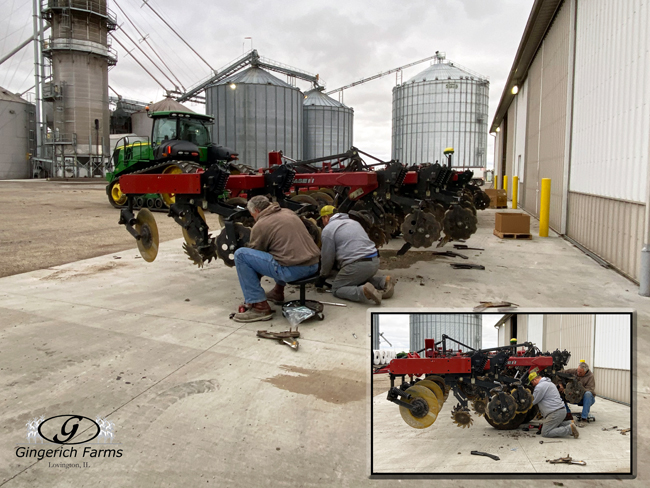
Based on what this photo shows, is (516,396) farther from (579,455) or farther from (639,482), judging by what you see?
(639,482)

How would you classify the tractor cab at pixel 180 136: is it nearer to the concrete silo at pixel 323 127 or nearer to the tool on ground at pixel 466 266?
the tool on ground at pixel 466 266

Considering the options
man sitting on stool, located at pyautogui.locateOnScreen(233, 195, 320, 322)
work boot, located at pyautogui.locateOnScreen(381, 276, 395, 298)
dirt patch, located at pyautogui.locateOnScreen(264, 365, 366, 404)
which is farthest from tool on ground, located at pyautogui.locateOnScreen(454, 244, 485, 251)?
dirt patch, located at pyautogui.locateOnScreen(264, 365, 366, 404)

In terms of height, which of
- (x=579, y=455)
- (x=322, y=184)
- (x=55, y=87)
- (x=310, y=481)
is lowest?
(x=310, y=481)

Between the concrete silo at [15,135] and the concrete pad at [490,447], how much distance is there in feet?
165

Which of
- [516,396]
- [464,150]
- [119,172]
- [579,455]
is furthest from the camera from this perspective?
[464,150]

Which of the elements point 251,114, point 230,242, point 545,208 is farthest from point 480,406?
point 251,114

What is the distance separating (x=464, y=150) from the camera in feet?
97.6

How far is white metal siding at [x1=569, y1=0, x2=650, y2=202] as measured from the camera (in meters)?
6.18

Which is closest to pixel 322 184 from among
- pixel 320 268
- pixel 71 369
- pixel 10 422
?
pixel 320 268

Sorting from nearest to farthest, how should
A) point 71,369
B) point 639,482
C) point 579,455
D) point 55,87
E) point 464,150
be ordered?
point 579,455 < point 639,482 < point 71,369 < point 464,150 < point 55,87

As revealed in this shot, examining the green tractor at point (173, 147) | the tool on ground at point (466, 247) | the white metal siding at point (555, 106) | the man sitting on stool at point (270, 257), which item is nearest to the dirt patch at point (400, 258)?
the tool on ground at point (466, 247)

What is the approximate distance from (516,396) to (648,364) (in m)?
2.31

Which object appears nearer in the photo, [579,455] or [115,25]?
[579,455]

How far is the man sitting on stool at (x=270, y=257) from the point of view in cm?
458
